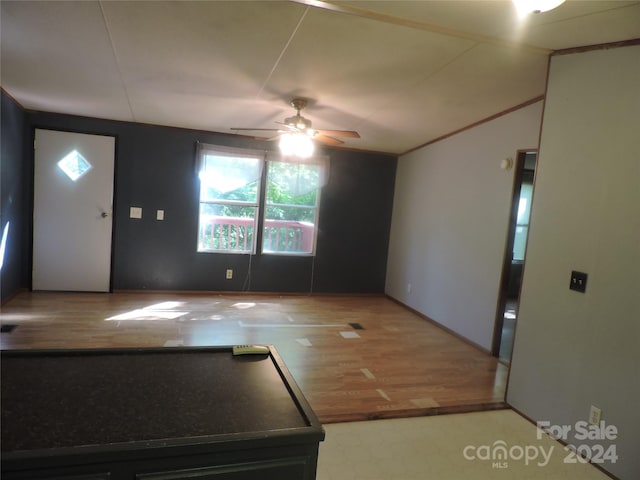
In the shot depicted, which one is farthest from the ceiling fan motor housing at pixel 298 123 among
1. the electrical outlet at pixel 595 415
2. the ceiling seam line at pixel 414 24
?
the electrical outlet at pixel 595 415

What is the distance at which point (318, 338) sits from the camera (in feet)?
12.6

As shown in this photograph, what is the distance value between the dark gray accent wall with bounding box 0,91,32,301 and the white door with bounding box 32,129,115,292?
0.34 ft

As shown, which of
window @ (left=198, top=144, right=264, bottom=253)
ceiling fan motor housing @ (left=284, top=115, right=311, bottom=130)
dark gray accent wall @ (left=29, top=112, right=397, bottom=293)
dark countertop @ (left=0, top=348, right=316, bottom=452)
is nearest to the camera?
dark countertop @ (left=0, top=348, right=316, bottom=452)

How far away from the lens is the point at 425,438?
2293 millimetres

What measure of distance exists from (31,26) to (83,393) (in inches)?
97.3

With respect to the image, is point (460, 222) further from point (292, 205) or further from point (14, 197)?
point (14, 197)

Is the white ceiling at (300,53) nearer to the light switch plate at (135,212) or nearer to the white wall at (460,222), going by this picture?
the white wall at (460,222)

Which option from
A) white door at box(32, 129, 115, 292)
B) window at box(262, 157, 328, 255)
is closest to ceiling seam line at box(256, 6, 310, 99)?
window at box(262, 157, 328, 255)

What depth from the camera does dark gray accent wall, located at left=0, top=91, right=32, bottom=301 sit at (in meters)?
3.92

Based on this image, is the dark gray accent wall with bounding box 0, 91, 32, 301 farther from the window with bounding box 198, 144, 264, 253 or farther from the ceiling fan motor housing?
the ceiling fan motor housing

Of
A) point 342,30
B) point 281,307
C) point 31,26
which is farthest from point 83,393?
point 281,307

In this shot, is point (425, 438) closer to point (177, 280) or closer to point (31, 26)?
point (31, 26)

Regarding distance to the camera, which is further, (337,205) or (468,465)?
(337,205)

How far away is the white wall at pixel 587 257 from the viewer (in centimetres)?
201
